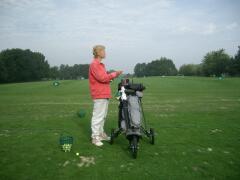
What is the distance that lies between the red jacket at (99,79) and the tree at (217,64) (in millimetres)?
94487

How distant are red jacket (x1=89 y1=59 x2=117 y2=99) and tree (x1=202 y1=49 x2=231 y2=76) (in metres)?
94.5

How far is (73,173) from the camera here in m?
5.61

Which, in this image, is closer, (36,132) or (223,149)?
(223,149)

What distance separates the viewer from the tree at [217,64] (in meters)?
99.5

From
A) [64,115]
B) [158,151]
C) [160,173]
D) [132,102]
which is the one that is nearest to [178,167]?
[160,173]

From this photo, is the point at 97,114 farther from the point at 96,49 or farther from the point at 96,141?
the point at 96,49

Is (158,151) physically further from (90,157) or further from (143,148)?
(90,157)

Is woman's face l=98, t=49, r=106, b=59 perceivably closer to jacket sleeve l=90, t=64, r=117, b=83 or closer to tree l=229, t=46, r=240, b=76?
jacket sleeve l=90, t=64, r=117, b=83

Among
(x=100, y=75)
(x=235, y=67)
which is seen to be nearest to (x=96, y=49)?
(x=100, y=75)

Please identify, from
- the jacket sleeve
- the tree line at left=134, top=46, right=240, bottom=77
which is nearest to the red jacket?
the jacket sleeve

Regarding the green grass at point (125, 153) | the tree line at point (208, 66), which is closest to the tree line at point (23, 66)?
the tree line at point (208, 66)

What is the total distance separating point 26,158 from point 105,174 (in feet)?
7.06

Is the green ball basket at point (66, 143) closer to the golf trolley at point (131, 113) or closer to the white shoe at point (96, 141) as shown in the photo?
the white shoe at point (96, 141)

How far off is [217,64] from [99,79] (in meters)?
104
